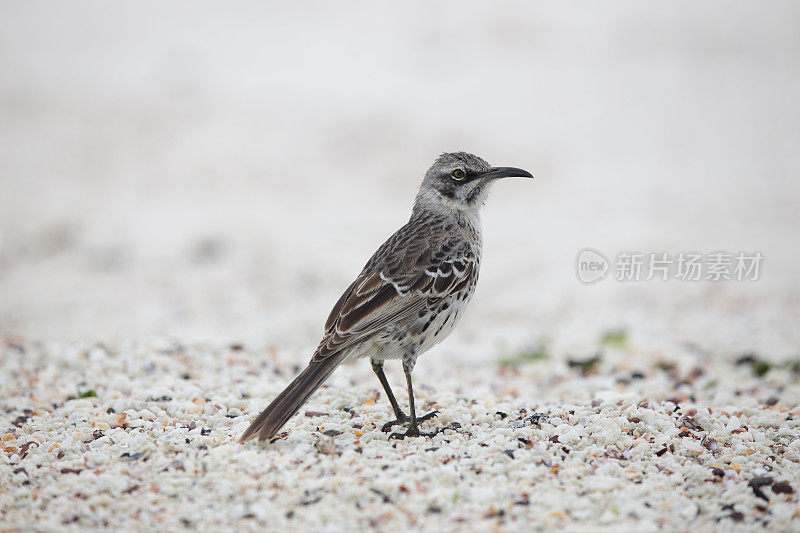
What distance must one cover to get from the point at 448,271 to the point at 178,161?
1204 centimetres

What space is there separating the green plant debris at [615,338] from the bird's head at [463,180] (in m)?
3.40

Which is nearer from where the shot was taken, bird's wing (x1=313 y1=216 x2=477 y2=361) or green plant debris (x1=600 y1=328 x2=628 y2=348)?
Answer: bird's wing (x1=313 y1=216 x2=477 y2=361)

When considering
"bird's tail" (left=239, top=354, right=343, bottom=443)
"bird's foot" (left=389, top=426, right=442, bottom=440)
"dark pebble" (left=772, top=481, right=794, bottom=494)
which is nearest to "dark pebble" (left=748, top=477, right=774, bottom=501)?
"dark pebble" (left=772, top=481, right=794, bottom=494)

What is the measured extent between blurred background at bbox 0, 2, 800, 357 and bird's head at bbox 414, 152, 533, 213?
3.37m

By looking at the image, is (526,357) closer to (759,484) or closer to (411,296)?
(411,296)

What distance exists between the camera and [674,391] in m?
7.22

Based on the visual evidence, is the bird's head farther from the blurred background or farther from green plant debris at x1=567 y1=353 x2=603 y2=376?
the blurred background

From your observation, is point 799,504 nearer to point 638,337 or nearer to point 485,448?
point 485,448

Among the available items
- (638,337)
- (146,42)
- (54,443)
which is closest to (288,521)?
(54,443)

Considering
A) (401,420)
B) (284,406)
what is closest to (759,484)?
(401,420)

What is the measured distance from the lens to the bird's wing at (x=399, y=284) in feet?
17.4

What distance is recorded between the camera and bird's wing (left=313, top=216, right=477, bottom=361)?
5.31 meters

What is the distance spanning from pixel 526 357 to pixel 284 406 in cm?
437

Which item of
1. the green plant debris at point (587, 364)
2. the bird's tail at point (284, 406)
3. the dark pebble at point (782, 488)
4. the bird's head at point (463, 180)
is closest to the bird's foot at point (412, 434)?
the bird's tail at point (284, 406)
